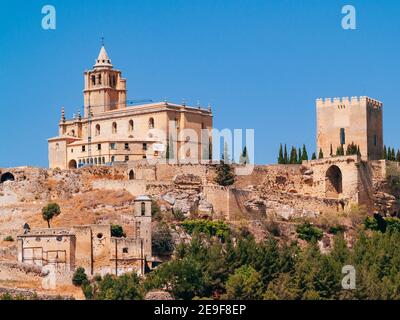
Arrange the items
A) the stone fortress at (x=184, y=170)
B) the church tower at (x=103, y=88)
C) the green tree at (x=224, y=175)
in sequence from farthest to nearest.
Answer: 1. the church tower at (x=103, y=88)
2. the green tree at (x=224, y=175)
3. the stone fortress at (x=184, y=170)

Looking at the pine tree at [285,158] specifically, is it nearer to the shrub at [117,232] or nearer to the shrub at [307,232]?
the shrub at [307,232]

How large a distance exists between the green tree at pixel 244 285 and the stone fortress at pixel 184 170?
6604 mm

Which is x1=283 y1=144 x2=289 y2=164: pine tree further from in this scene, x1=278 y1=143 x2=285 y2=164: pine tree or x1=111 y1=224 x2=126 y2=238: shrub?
x1=111 y1=224 x2=126 y2=238: shrub

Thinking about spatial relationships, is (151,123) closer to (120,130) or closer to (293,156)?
(120,130)

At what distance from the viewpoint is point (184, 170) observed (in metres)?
76.1

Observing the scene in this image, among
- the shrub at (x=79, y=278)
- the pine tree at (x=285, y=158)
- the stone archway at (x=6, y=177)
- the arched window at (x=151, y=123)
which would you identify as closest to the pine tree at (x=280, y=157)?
the pine tree at (x=285, y=158)

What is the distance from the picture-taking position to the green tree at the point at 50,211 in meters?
70.6

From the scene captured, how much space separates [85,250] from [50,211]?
6482 mm

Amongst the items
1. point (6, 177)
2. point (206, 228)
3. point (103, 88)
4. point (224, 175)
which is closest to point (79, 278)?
point (206, 228)

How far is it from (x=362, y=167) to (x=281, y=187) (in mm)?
4251

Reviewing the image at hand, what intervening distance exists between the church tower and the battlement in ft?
35.1

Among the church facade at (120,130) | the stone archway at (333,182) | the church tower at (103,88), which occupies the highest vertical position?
the church tower at (103,88)

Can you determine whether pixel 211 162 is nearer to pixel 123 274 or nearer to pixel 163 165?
pixel 163 165

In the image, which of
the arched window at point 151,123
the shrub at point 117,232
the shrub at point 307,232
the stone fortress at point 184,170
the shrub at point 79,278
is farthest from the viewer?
the arched window at point 151,123
